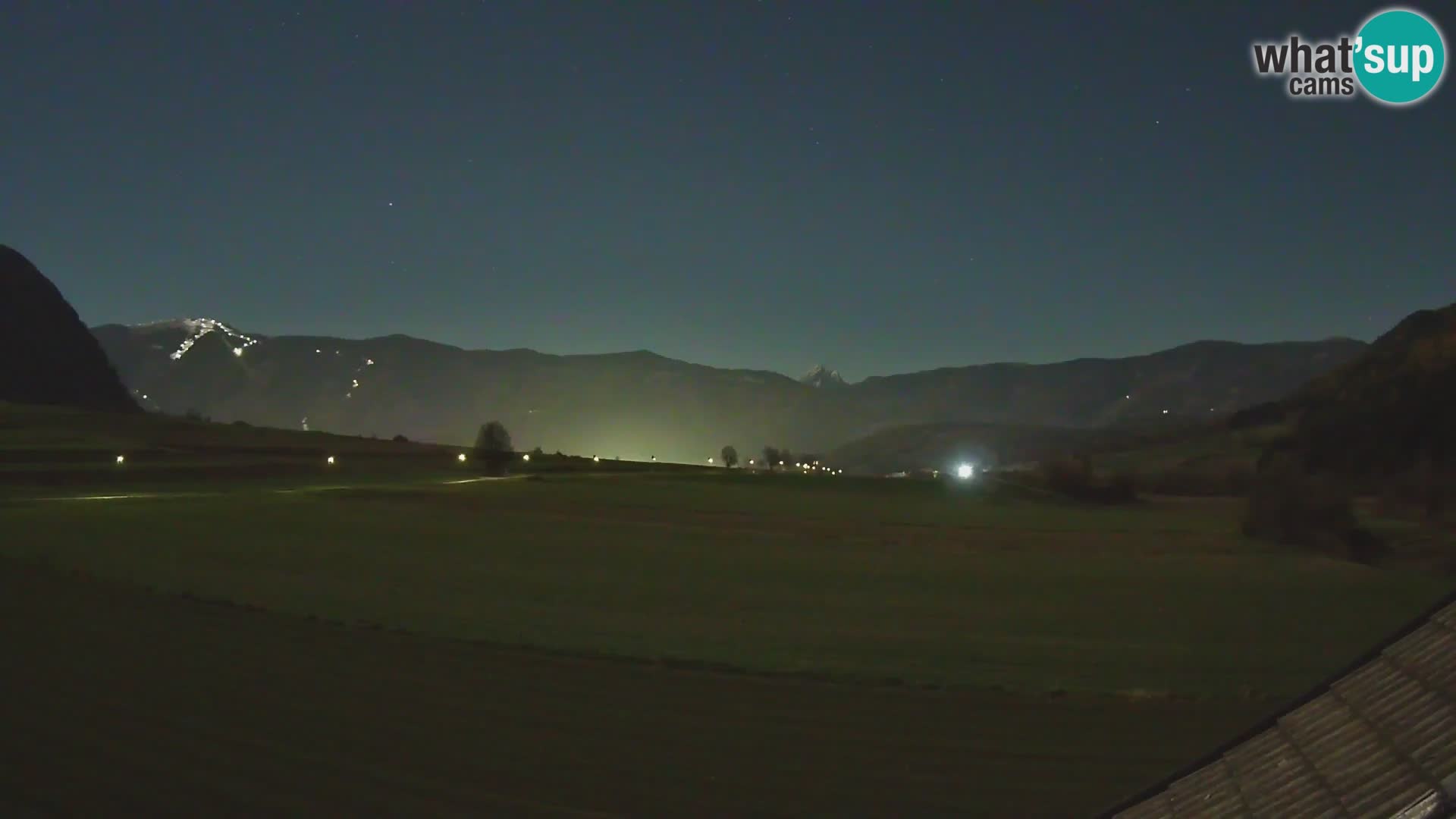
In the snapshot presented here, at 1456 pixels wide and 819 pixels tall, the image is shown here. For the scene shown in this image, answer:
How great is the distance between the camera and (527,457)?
97.7 metres

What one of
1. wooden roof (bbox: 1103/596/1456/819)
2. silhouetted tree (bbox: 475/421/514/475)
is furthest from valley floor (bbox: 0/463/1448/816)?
silhouetted tree (bbox: 475/421/514/475)

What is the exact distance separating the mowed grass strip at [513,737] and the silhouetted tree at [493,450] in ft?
224

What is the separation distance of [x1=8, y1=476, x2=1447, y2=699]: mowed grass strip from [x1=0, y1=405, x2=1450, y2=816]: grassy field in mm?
159

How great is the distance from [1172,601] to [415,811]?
72.6 feet

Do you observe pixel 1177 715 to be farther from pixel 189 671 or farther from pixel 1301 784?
pixel 189 671

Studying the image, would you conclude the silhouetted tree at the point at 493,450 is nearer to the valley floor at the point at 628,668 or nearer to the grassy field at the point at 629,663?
the grassy field at the point at 629,663

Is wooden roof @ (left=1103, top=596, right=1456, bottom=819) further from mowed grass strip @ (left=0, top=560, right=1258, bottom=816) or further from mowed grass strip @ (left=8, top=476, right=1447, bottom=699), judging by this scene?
mowed grass strip @ (left=8, top=476, right=1447, bottom=699)

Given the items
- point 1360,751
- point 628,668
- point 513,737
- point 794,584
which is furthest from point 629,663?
point 1360,751

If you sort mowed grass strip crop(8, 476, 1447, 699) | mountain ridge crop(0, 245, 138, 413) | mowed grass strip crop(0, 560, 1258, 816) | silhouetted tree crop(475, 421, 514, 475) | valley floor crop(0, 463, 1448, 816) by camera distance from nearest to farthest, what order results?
mowed grass strip crop(0, 560, 1258, 816) < valley floor crop(0, 463, 1448, 816) < mowed grass strip crop(8, 476, 1447, 699) < silhouetted tree crop(475, 421, 514, 475) < mountain ridge crop(0, 245, 138, 413)

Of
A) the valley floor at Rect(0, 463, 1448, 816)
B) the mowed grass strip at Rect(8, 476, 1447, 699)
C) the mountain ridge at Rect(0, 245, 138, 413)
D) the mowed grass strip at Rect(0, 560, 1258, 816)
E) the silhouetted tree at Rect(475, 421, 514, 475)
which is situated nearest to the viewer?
the mowed grass strip at Rect(0, 560, 1258, 816)

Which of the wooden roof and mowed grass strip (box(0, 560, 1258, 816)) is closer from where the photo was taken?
the wooden roof

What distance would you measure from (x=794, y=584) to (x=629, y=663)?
1315cm

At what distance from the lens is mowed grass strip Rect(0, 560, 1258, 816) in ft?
33.0

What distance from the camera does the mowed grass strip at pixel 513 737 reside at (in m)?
10.1
